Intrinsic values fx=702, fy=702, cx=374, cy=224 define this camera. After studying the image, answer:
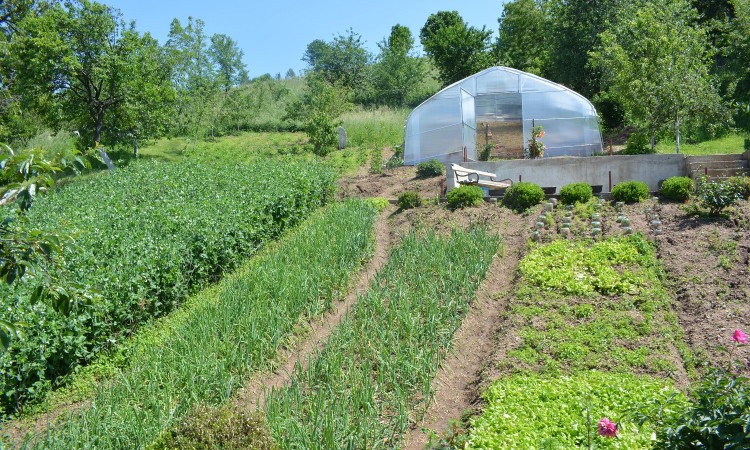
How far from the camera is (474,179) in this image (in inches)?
774

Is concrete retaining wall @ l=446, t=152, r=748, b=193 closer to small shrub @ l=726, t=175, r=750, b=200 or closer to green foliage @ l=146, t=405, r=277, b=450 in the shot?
small shrub @ l=726, t=175, r=750, b=200

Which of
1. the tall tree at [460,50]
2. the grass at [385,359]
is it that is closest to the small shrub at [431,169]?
the grass at [385,359]

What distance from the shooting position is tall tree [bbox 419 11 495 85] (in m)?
36.2

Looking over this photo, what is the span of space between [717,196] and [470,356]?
7.33m

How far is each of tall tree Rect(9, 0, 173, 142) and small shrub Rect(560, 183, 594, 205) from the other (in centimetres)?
1765

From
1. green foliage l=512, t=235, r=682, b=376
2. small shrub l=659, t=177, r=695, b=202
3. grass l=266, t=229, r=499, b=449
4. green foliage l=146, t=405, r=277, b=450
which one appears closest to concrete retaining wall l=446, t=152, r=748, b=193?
small shrub l=659, t=177, r=695, b=202

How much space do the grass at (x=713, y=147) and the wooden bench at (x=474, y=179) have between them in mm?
6746

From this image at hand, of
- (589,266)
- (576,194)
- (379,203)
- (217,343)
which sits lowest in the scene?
(217,343)

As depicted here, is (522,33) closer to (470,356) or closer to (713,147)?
(713,147)

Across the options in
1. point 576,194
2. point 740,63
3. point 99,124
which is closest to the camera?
point 576,194

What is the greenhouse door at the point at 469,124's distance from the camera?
927 inches

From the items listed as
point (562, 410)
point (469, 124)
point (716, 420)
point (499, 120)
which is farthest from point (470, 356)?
point (499, 120)

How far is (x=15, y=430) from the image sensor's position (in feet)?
27.1

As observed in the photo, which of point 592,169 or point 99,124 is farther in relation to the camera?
point 99,124
